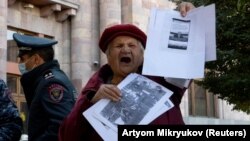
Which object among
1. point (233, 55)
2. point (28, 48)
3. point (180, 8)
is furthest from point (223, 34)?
point (180, 8)

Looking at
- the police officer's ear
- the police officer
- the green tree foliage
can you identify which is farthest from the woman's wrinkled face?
the green tree foliage

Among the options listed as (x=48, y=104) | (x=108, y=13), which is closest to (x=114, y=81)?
(x=48, y=104)

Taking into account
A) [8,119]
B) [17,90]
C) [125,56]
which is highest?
[125,56]

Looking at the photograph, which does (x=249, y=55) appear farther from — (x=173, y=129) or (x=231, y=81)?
(x=173, y=129)

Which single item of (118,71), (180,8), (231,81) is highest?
(180,8)

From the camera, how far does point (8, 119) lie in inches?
104

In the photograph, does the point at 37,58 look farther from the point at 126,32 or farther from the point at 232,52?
the point at 232,52

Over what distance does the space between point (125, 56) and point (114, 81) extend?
0.49ft

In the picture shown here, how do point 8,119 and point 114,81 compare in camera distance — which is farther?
point 8,119

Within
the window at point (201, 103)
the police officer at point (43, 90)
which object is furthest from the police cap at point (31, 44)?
the window at point (201, 103)

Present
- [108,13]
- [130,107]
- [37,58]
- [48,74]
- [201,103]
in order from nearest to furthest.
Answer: [130,107], [48,74], [37,58], [108,13], [201,103]

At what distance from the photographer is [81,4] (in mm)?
15570

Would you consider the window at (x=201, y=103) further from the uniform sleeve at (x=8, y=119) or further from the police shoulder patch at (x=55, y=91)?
the uniform sleeve at (x=8, y=119)

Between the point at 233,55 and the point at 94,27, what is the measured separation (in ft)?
19.9
